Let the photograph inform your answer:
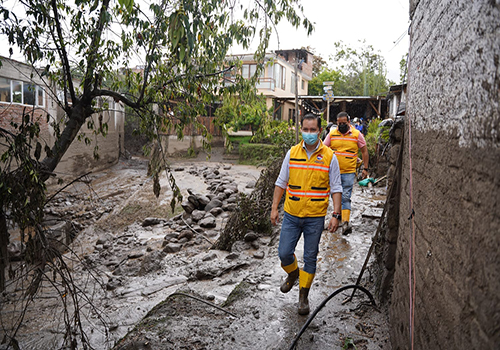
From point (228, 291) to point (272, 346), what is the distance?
2204 mm

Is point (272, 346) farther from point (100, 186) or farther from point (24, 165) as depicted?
point (100, 186)

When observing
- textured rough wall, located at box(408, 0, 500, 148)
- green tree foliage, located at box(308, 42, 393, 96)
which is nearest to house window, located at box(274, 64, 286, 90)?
green tree foliage, located at box(308, 42, 393, 96)

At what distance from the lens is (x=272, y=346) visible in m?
3.47

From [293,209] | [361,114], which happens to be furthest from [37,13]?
[361,114]

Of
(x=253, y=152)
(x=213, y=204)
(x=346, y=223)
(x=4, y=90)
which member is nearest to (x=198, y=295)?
(x=346, y=223)

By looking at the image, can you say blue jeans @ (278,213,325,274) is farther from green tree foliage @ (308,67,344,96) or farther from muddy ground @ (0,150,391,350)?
green tree foliage @ (308,67,344,96)

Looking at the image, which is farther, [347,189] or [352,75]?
[352,75]

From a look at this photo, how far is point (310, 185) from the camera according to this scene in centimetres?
382

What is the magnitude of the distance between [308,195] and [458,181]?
6.90 ft

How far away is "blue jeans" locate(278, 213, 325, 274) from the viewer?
384 centimetres

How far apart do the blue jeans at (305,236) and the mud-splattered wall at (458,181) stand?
117 cm

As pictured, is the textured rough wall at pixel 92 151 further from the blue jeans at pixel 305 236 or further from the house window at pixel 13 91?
the blue jeans at pixel 305 236

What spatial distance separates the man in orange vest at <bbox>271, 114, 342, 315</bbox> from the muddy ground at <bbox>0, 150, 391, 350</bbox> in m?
0.51

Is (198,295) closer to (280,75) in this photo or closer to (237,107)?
(237,107)
